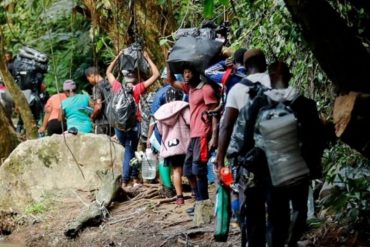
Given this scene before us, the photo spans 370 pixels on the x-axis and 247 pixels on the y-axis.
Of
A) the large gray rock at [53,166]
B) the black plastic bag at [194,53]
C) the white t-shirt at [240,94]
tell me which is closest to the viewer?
the white t-shirt at [240,94]

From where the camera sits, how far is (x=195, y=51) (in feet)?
34.2

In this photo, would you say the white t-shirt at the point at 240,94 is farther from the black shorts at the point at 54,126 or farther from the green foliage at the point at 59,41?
the green foliage at the point at 59,41

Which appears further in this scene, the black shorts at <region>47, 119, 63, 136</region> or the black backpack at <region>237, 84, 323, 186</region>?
the black shorts at <region>47, 119, 63, 136</region>

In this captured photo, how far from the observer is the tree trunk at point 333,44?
766cm

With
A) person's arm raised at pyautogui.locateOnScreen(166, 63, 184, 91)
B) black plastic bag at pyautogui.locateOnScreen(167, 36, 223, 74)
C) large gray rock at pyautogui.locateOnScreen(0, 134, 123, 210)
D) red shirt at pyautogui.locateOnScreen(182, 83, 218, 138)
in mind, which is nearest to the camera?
black plastic bag at pyautogui.locateOnScreen(167, 36, 223, 74)

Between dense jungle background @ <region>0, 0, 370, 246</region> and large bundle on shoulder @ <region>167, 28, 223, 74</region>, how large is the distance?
0.48 metres

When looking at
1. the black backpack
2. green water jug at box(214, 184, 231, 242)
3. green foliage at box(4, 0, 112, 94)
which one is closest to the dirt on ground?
green water jug at box(214, 184, 231, 242)

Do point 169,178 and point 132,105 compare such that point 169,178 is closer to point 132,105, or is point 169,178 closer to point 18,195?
point 132,105

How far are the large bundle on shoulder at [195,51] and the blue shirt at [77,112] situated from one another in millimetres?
4380

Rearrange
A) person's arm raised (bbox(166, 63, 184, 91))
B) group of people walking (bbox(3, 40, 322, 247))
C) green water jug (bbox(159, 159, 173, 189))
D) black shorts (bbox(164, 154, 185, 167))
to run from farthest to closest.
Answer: green water jug (bbox(159, 159, 173, 189)) < black shorts (bbox(164, 154, 185, 167)) < person's arm raised (bbox(166, 63, 184, 91)) < group of people walking (bbox(3, 40, 322, 247))

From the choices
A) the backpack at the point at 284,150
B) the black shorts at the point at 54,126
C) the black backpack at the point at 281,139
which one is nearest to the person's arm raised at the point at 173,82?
the black backpack at the point at 281,139

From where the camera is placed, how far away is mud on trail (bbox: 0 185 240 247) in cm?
1024

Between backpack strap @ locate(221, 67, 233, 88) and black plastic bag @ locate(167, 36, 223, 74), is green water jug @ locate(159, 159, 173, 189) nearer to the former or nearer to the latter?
black plastic bag @ locate(167, 36, 223, 74)

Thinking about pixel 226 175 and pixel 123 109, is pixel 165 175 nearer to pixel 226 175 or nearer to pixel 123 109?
pixel 123 109
